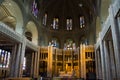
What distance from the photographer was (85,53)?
2433cm

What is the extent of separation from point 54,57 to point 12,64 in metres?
9.39

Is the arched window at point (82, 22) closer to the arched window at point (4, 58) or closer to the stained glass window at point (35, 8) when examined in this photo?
the stained glass window at point (35, 8)

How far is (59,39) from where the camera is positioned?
33.7 meters

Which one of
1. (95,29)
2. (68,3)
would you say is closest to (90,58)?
(95,29)

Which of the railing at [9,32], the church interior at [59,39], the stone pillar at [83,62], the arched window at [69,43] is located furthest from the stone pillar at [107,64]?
the arched window at [69,43]

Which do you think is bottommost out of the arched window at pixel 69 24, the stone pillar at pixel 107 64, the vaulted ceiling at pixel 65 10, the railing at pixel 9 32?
the stone pillar at pixel 107 64

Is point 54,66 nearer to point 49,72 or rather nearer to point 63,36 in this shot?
point 49,72

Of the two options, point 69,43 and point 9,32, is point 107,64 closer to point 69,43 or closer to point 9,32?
point 9,32

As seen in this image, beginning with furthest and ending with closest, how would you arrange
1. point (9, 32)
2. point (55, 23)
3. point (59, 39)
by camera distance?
point (55, 23), point (59, 39), point (9, 32)

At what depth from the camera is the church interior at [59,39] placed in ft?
51.8

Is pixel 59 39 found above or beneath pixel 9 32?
above

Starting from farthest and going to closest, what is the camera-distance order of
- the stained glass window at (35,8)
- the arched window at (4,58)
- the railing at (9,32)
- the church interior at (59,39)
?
the stained glass window at (35,8)
the arched window at (4,58)
the church interior at (59,39)
the railing at (9,32)

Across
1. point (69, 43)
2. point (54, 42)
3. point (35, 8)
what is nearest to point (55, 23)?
point (54, 42)

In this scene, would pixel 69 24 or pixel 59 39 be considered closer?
pixel 59 39
